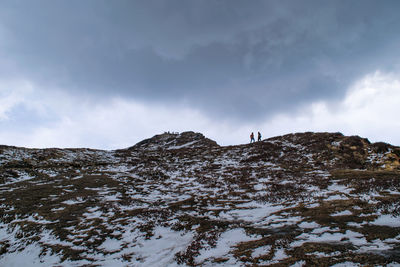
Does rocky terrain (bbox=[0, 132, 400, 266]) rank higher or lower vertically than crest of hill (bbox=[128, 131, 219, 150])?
lower

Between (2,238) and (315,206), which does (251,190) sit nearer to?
(315,206)

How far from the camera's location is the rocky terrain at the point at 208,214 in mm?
8641

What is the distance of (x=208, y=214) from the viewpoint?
14.6 meters

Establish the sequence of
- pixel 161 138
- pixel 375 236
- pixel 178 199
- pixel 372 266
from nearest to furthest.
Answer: pixel 372 266 → pixel 375 236 → pixel 178 199 → pixel 161 138

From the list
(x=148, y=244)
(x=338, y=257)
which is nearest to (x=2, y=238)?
(x=148, y=244)

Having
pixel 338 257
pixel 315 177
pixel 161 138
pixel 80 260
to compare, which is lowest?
pixel 80 260

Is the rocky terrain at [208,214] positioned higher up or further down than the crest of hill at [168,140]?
further down

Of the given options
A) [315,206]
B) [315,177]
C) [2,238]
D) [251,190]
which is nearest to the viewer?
[2,238]

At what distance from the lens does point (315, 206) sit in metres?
13.7

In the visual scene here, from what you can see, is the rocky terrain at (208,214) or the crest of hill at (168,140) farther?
the crest of hill at (168,140)

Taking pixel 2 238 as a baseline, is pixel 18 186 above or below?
above

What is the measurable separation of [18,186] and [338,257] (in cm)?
2761

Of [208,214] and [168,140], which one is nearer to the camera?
[208,214]

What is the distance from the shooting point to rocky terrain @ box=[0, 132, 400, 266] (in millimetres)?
8641
